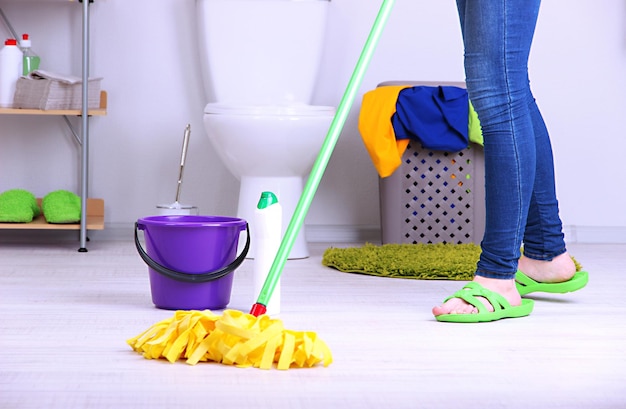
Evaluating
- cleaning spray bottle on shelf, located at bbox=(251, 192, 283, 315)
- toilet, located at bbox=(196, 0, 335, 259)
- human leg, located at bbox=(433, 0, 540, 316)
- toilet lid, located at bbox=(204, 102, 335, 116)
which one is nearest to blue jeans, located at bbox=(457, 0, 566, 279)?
human leg, located at bbox=(433, 0, 540, 316)

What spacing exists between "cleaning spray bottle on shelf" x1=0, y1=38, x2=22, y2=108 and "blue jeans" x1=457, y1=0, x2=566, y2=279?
59.4 inches

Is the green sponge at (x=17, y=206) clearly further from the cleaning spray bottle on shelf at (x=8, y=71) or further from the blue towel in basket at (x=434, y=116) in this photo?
the blue towel in basket at (x=434, y=116)

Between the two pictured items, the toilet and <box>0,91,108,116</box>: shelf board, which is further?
the toilet

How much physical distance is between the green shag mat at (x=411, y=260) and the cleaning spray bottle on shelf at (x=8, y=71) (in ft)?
3.41

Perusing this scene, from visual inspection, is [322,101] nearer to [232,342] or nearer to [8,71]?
[8,71]

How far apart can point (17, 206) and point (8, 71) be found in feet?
1.30

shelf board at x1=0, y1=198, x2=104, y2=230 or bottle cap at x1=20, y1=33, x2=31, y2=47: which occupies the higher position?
bottle cap at x1=20, y1=33, x2=31, y2=47

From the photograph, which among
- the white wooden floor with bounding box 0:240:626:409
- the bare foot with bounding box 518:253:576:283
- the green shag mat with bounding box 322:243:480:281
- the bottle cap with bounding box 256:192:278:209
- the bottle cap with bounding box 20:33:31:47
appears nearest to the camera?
the white wooden floor with bounding box 0:240:626:409

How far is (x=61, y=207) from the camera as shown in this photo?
2701 millimetres

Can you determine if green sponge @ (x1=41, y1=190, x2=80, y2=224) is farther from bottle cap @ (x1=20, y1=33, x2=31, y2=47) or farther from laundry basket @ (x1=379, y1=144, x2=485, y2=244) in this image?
laundry basket @ (x1=379, y1=144, x2=485, y2=244)

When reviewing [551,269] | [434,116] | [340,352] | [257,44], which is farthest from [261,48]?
[340,352]

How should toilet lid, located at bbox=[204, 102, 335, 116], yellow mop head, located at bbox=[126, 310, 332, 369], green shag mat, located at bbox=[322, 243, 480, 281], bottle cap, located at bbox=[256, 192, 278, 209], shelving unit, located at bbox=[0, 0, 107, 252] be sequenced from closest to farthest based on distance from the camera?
1. yellow mop head, located at bbox=[126, 310, 332, 369]
2. bottle cap, located at bbox=[256, 192, 278, 209]
3. green shag mat, located at bbox=[322, 243, 480, 281]
4. toilet lid, located at bbox=[204, 102, 335, 116]
5. shelving unit, located at bbox=[0, 0, 107, 252]

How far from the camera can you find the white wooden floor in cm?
117

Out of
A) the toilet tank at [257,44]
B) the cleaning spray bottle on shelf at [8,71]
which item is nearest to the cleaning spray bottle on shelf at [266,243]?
the toilet tank at [257,44]
